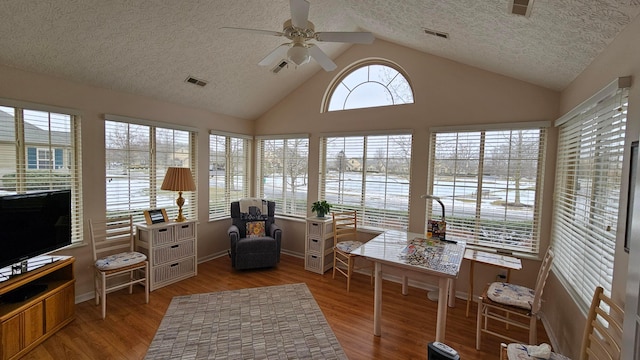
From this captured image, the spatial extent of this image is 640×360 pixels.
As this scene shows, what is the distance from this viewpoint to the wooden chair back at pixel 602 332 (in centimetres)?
147

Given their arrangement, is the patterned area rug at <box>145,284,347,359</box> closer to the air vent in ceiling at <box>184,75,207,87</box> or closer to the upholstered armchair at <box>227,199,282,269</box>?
the upholstered armchair at <box>227,199,282,269</box>

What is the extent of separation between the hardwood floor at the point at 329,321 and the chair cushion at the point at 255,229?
68cm

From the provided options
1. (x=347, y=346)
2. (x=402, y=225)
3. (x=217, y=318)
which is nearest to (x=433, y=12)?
(x=402, y=225)

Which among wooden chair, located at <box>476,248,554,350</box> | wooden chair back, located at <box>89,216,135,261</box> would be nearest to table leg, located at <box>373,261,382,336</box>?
wooden chair, located at <box>476,248,554,350</box>

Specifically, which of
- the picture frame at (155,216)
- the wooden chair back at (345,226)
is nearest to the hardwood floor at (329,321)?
the wooden chair back at (345,226)

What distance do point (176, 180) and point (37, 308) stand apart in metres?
1.76

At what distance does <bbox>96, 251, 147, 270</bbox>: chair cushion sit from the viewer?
9.51ft

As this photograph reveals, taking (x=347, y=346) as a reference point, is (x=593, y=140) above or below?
above

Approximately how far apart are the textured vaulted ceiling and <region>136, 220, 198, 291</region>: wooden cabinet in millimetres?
1821

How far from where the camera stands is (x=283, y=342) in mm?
2500

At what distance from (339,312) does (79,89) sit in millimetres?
3880

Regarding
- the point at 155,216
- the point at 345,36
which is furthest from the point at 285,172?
the point at 345,36

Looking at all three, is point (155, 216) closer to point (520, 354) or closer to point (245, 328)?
point (245, 328)

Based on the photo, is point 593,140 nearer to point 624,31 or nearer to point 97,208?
point 624,31
